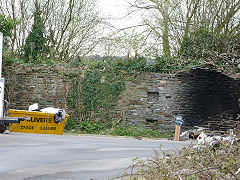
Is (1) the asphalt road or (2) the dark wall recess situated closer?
(1) the asphalt road

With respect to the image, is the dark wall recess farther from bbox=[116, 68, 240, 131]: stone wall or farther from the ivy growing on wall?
the ivy growing on wall

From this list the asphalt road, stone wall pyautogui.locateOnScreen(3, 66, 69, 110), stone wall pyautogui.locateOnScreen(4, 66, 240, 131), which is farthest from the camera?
stone wall pyautogui.locateOnScreen(3, 66, 69, 110)

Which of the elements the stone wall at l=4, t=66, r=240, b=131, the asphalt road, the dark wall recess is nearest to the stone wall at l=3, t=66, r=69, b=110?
the stone wall at l=4, t=66, r=240, b=131

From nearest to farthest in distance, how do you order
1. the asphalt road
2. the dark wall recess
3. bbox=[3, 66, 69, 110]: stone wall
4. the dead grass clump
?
the dead grass clump → the asphalt road → the dark wall recess → bbox=[3, 66, 69, 110]: stone wall

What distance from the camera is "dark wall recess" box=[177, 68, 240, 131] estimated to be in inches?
501

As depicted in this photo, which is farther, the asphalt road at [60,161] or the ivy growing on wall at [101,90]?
the ivy growing on wall at [101,90]

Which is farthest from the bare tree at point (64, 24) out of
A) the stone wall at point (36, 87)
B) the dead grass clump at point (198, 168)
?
the dead grass clump at point (198, 168)

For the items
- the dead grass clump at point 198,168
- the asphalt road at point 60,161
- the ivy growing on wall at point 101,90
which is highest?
the ivy growing on wall at point 101,90

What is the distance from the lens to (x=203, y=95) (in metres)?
13.0

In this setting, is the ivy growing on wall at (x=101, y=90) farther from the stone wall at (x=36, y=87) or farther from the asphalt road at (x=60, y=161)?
the asphalt road at (x=60, y=161)

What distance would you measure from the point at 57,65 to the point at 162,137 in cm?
538

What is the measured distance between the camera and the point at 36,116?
1014 centimetres

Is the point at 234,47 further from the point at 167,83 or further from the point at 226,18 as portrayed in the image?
the point at 167,83

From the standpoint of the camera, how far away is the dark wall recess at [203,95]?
1273cm
